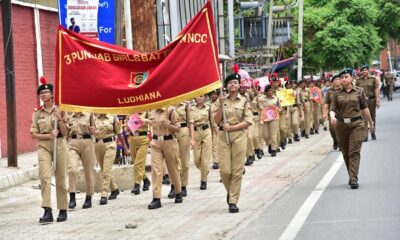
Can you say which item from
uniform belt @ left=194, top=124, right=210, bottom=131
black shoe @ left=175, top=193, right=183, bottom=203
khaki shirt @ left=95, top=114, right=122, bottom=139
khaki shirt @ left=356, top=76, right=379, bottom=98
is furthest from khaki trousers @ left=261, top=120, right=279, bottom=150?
black shoe @ left=175, top=193, right=183, bottom=203

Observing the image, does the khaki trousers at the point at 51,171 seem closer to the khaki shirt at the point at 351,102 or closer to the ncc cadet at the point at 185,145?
the ncc cadet at the point at 185,145

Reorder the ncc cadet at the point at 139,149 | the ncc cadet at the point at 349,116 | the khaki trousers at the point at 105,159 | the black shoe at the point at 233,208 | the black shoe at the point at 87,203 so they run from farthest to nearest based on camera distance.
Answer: the ncc cadet at the point at 139,149
the ncc cadet at the point at 349,116
the khaki trousers at the point at 105,159
the black shoe at the point at 87,203
the black shoe at the point at 233,208

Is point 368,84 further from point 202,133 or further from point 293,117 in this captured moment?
point 202,133

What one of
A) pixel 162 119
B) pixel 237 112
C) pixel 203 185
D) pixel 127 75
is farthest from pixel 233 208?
pixel 203 185

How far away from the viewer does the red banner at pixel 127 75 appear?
→ 12492 millimetres

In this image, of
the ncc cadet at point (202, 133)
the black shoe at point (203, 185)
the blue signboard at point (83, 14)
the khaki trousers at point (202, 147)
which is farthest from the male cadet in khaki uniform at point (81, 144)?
the blue signboard at point (83, 14)

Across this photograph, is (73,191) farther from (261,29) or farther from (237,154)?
(261,29)

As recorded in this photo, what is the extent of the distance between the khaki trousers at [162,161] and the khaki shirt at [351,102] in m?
2.86

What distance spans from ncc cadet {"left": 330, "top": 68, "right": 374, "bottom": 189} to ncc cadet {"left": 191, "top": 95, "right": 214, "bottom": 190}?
2.71 metres

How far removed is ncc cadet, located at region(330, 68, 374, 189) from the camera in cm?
1522

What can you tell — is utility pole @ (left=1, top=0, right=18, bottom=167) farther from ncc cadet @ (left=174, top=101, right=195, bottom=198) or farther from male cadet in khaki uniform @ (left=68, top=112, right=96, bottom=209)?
male cadet in khaki uniform @ (left=68, top=112, right=96, bottom=209)

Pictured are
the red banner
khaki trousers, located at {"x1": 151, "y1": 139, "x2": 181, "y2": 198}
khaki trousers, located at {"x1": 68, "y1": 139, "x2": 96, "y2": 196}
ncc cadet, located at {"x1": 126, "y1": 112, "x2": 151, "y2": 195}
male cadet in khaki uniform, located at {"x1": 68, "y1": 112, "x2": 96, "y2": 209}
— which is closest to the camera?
the red banner

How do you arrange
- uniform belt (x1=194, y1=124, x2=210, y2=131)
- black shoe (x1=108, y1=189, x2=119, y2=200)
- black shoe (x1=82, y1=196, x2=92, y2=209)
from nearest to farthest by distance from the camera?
1. black shoe (x1=82, y1=196, x2=92, y2=209)
2. black shoe (x1=108, y1=189, x2=119, y2=200)
3. uniform belt (x1=194, y1=124, x2=210, y2=131)

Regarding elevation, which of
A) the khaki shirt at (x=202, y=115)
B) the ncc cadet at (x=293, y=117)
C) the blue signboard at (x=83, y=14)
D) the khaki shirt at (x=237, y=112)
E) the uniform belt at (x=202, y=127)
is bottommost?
the ncc cadet at (x=293, y=117)
